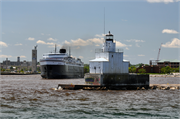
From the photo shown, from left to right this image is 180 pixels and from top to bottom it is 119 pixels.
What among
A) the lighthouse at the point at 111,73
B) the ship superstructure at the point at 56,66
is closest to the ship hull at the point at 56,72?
the ship superstructure at the point at 56,66

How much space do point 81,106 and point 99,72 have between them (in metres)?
17.6

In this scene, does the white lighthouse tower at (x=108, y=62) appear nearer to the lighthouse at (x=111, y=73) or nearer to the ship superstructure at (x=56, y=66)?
the lighthouse at (x=111, y=73)

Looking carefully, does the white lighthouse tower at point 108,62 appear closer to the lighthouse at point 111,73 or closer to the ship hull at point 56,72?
the lighthouse at point 111,73

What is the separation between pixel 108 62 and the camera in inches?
1716

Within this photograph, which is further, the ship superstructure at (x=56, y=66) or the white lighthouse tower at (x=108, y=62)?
the ship superstructure at (x=56, y=66)

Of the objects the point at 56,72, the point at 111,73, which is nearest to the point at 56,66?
the point at 56,72

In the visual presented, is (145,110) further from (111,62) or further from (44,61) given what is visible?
(44,61)

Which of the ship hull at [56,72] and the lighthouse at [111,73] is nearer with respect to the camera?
the lighthouse at [111,73]

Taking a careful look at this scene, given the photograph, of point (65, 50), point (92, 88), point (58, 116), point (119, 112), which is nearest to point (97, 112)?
point (119, 112)

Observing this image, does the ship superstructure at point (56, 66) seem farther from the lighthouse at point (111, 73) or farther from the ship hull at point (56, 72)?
the lighthouse at point (111, 73)

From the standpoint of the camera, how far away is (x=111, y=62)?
144 feet

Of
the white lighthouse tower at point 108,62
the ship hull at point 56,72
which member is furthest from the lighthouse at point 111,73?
the ship hull at point 56,72

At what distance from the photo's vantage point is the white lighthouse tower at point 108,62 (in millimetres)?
43406

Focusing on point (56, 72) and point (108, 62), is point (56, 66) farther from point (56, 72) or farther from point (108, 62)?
point (108, 62)
